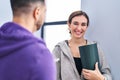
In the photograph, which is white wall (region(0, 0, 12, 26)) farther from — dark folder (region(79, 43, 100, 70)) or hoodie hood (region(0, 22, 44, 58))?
hoodie hood (region(0, 22, 44, 58))

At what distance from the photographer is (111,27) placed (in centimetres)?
184

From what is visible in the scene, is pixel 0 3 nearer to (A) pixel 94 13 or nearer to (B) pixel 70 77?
(A) pixel 94 13

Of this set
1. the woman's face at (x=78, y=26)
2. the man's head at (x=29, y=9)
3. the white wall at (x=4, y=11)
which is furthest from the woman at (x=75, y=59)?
the white wall at (x=4, y=11)

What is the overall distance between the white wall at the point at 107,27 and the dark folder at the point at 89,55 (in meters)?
0.20

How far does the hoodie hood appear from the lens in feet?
2.63

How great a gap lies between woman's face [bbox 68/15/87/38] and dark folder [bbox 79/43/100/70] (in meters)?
0.24

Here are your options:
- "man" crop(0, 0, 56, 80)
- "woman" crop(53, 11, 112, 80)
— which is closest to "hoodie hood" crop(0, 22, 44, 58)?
"man" crop(0, 0, 56, 80)

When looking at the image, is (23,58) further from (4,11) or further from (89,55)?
(4,11)

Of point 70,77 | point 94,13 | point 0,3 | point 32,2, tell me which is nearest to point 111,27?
point 94,13

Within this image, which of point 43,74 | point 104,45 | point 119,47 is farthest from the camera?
point 104,45

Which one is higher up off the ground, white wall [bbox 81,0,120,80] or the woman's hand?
white wall [bbox 81,0,120,80]

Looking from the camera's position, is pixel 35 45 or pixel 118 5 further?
pixel 118 5

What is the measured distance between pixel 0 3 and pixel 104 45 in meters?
1.64

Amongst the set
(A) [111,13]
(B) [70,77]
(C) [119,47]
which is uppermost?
(A) [111,13]
